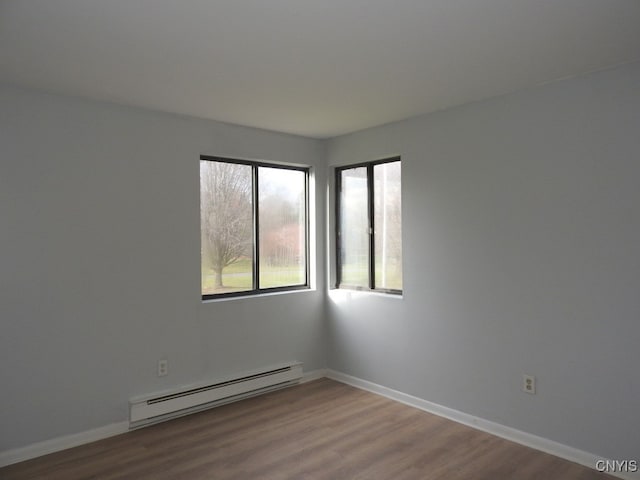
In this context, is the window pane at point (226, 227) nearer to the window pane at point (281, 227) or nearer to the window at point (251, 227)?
the window at point (251, 227)

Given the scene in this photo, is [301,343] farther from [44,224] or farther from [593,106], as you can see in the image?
[593,106]

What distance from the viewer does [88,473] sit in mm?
2803

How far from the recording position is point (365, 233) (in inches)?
175

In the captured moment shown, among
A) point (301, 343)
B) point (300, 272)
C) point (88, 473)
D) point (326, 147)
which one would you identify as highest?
point (326, 147)

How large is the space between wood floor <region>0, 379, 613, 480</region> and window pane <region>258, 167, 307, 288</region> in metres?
1.33

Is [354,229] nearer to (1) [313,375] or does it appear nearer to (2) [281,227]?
(2) [281,227]

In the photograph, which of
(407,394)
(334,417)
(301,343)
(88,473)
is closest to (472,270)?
(407,394)

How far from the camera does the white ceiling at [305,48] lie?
6.61 ft

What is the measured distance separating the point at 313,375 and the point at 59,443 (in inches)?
91.3

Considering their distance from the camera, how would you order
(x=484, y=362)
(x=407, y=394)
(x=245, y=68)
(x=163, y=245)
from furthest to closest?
(x=407, y=394) → (x=163, y=245) → (x=484, y=362) → (x=245, y=68)

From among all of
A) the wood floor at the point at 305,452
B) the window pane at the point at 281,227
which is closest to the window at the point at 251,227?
the window pane at the point at 281,227

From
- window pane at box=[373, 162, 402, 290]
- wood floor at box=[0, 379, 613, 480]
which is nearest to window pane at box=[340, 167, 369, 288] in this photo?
→ window pane at box=[373, 162, 402, 290]

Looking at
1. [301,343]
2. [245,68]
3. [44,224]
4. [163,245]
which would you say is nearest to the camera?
[245,68]

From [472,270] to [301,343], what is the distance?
6.34ft
